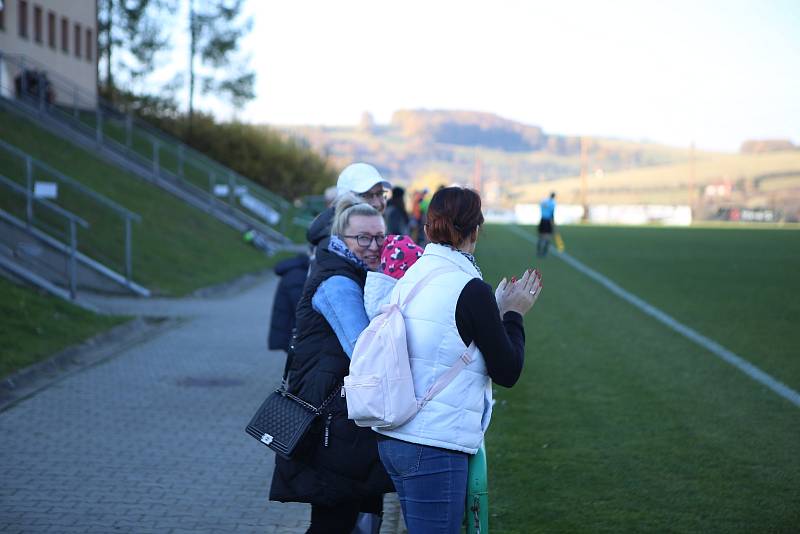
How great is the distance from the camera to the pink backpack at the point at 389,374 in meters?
3.77

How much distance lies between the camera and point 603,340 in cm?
1423

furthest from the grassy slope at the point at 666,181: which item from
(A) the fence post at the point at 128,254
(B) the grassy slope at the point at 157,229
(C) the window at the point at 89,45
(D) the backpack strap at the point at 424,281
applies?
(D) the backpack strap at the point at 424,281

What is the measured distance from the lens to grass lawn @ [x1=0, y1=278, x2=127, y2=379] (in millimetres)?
11000

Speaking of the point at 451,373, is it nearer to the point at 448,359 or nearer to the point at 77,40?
the point at 448,359

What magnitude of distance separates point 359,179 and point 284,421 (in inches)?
90.0

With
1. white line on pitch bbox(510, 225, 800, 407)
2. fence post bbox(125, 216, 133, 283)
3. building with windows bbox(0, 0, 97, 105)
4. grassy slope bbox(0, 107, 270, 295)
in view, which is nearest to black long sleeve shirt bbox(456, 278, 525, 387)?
white line on pitch bbox(510, 225, 800, 407)

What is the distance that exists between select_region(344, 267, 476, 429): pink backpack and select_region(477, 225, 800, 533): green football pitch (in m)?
1.60

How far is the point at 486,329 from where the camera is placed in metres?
3.72

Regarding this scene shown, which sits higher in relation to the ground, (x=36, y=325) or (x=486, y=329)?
(x=486, y=329)

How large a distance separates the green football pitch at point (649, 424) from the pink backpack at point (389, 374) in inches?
62.8

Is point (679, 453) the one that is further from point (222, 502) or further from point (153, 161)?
point (153, 161)

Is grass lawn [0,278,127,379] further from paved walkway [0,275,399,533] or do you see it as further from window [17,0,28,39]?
window [17,0,28,39]

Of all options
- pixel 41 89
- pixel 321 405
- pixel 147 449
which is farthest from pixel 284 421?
pixel 41 89

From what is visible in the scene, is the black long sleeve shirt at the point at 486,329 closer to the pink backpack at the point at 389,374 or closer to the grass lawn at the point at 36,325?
the pink backpack at the point at 389,374
